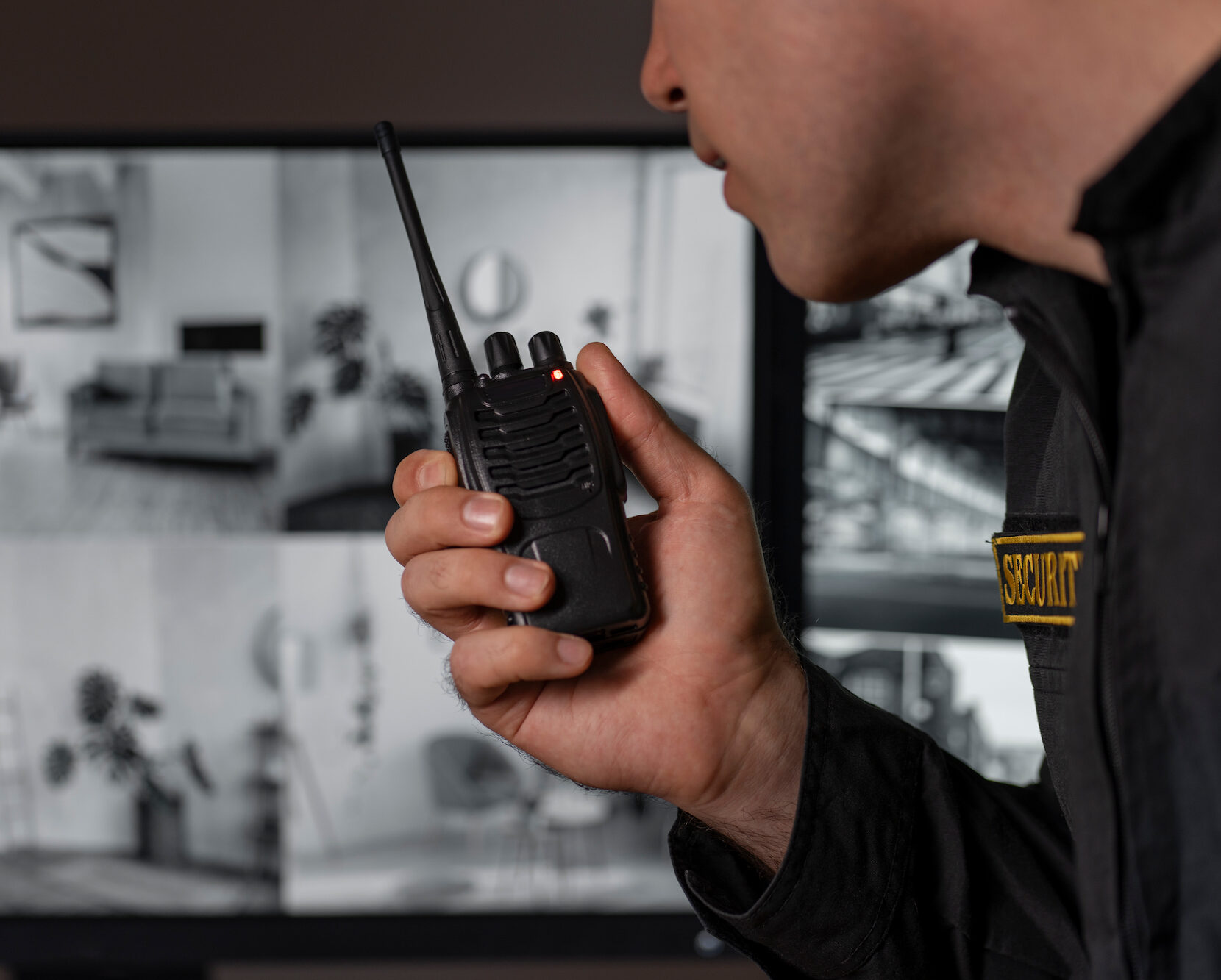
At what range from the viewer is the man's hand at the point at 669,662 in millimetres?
572

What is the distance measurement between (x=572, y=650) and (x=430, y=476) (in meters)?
0.13

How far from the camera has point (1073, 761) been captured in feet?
1.38

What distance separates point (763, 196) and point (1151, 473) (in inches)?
8.4

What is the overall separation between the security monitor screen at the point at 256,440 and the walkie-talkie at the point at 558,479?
2.21 ft

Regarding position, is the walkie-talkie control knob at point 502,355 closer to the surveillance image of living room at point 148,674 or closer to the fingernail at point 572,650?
the fingernail at point 572,650

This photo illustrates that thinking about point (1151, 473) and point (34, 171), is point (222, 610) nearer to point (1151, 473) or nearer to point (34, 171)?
point (34, 171)

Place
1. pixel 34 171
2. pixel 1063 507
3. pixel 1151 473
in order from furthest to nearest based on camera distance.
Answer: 1. pixel 34 171
2. pixel 1063 507
3. pixel 1151 473

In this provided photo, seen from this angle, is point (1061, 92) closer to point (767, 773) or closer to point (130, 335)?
point (767, 773)

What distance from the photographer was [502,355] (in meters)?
0.55

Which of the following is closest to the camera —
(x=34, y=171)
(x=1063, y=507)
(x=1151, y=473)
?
(x=1151, y=473)

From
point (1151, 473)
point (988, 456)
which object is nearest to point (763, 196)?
point (1151, 473)

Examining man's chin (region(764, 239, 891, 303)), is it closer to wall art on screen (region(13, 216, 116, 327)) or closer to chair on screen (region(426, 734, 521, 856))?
chair on screen (region(426, 734, 521, 856))

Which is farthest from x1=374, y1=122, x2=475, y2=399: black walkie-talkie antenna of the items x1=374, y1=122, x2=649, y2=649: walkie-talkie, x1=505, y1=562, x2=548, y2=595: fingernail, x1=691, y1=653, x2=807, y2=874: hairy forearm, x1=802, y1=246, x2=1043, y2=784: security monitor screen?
x1=802, y1=246, x2=1043, y2=784: security monitor screen

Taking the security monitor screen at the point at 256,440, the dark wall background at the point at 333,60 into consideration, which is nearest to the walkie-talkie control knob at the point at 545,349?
the security monitor screen at the point at 256,440
